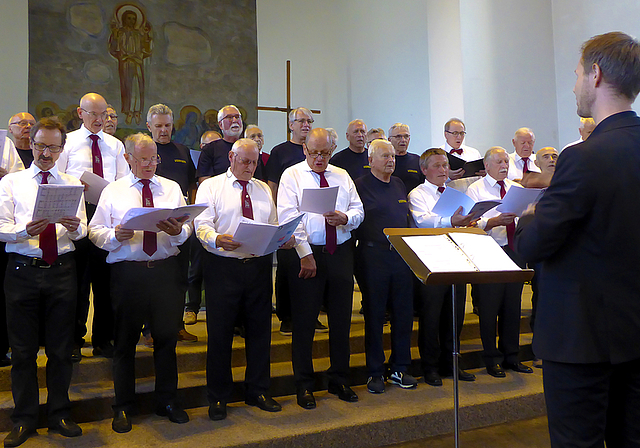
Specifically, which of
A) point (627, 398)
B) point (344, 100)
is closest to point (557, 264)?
point (627, 398)

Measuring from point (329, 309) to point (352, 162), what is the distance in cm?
150

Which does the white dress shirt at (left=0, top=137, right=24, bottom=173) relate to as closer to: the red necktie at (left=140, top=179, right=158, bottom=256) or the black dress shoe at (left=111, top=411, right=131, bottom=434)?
the red necktie at (left=140, top=179, right=158, bottom=256)

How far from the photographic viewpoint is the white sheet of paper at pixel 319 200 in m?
3.15

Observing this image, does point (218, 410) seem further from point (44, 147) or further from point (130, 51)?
point (130, 51)

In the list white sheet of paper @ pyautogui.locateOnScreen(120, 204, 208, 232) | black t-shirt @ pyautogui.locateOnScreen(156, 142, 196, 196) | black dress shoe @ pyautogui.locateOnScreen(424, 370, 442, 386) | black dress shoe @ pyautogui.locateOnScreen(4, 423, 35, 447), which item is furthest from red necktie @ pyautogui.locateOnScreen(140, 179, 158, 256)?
black dress shoe @ pyautogui.locateOnScreen(424, 370, 442, 386)

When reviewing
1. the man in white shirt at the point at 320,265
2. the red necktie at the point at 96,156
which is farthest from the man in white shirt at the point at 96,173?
the man in white shirt at the point at 320,265

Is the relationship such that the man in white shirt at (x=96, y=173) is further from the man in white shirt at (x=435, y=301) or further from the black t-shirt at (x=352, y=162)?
the man in white shirt at (x=435, y=301)

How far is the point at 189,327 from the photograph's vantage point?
4.29 metres

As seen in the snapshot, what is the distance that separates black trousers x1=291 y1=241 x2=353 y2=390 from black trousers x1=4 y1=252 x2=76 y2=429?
1.31 meters

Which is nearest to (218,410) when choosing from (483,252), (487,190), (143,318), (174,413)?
(174,413)

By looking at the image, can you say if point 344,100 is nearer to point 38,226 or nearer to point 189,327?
point 189,327

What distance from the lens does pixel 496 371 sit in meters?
3.90

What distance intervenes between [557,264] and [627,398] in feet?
1.39

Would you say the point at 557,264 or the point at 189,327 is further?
the point at 189,327
